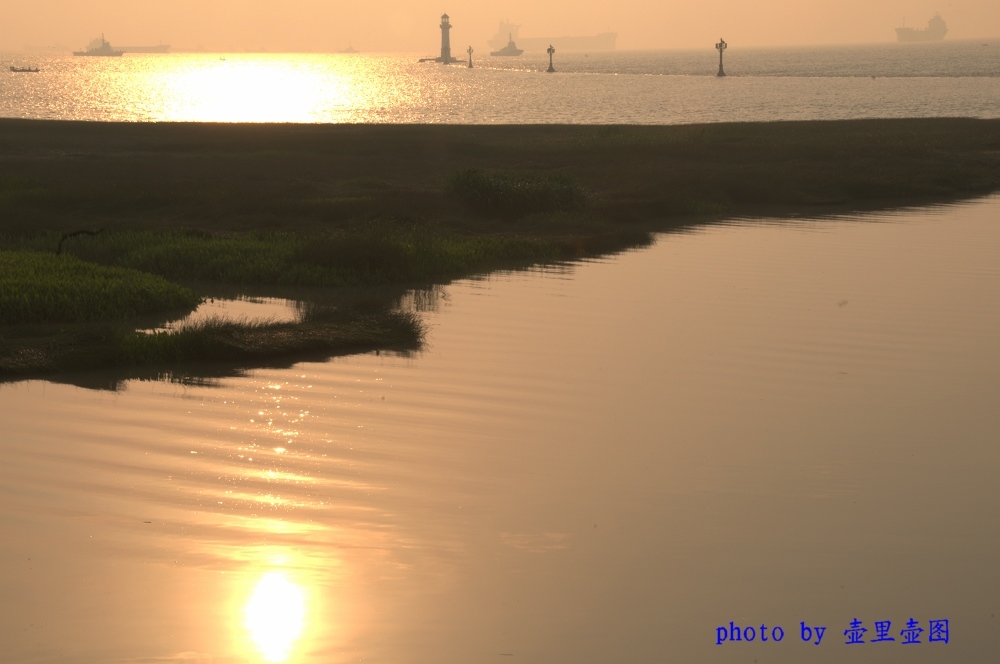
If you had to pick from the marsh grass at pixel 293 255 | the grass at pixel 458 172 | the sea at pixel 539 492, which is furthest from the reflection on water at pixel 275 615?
the grass at pixel 458 172

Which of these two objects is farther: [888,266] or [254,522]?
[888,266]

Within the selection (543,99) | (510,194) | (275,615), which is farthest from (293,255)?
(543,99)

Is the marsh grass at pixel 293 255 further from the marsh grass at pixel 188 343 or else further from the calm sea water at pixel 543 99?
the calm sea water at pixel 543 99

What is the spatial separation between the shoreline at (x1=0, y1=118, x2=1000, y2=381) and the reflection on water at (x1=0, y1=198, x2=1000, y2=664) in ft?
8.98

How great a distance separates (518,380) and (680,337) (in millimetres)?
3417

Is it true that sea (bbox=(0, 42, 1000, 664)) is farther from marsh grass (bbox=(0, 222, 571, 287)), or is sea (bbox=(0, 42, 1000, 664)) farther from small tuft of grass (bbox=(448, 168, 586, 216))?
small tuft of grass (bbox=(448, 168, 586, 216))

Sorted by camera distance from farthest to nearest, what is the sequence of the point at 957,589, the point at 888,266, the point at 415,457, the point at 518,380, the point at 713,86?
the point at 713,86 → the point at 888,266 → the point at 518,380 → the point at 415,457 → the point at 957,589

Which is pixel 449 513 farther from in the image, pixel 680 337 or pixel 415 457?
pixel 680 337

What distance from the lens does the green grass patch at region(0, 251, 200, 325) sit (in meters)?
16.1

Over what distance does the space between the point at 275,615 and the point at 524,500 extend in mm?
2816

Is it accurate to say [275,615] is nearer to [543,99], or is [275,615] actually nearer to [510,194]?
[510,194]

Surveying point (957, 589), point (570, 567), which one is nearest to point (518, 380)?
point (570, 567)

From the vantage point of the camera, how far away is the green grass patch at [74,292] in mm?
16141

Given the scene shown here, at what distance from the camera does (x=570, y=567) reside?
28.5 ft
